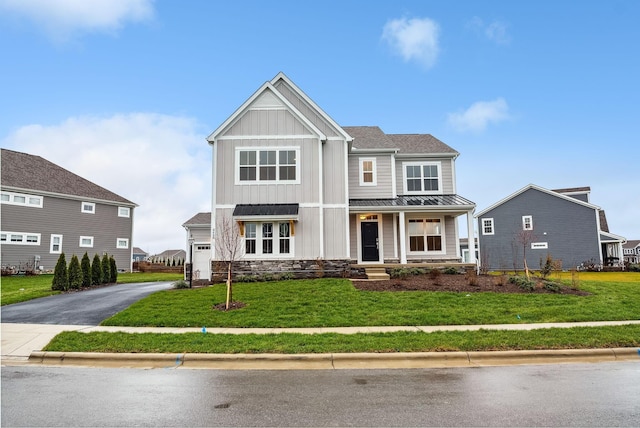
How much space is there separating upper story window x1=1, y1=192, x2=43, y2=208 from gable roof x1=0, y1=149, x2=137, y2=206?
0.52 metres

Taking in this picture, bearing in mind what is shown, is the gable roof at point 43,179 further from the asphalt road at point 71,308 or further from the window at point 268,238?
the window at point 268,238

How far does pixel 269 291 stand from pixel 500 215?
27.5 meters

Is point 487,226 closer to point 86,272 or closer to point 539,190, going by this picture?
point 539,190

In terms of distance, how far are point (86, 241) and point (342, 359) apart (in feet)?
103

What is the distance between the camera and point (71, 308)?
514 inches

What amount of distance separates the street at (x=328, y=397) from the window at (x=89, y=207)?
93.7 feet

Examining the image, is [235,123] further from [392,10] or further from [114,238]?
[114,238]

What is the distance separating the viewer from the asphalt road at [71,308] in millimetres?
11484

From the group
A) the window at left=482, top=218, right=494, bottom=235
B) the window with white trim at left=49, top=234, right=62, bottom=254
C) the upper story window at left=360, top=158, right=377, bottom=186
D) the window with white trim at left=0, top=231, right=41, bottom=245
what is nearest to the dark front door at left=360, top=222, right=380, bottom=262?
the upper story window at left=360, top=158, right=377, bottom=186

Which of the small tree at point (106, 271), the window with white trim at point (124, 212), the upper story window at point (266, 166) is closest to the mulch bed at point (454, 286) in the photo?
the upper story window at point (266, 166)

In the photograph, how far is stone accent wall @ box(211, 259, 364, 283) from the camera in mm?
17609

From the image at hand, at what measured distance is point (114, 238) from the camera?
34188 millimetres

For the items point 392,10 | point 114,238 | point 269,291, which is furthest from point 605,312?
point 114,238

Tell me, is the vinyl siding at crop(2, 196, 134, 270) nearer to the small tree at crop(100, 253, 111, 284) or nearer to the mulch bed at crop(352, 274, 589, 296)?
the small tree at crop(100, 253, 111, 284)
